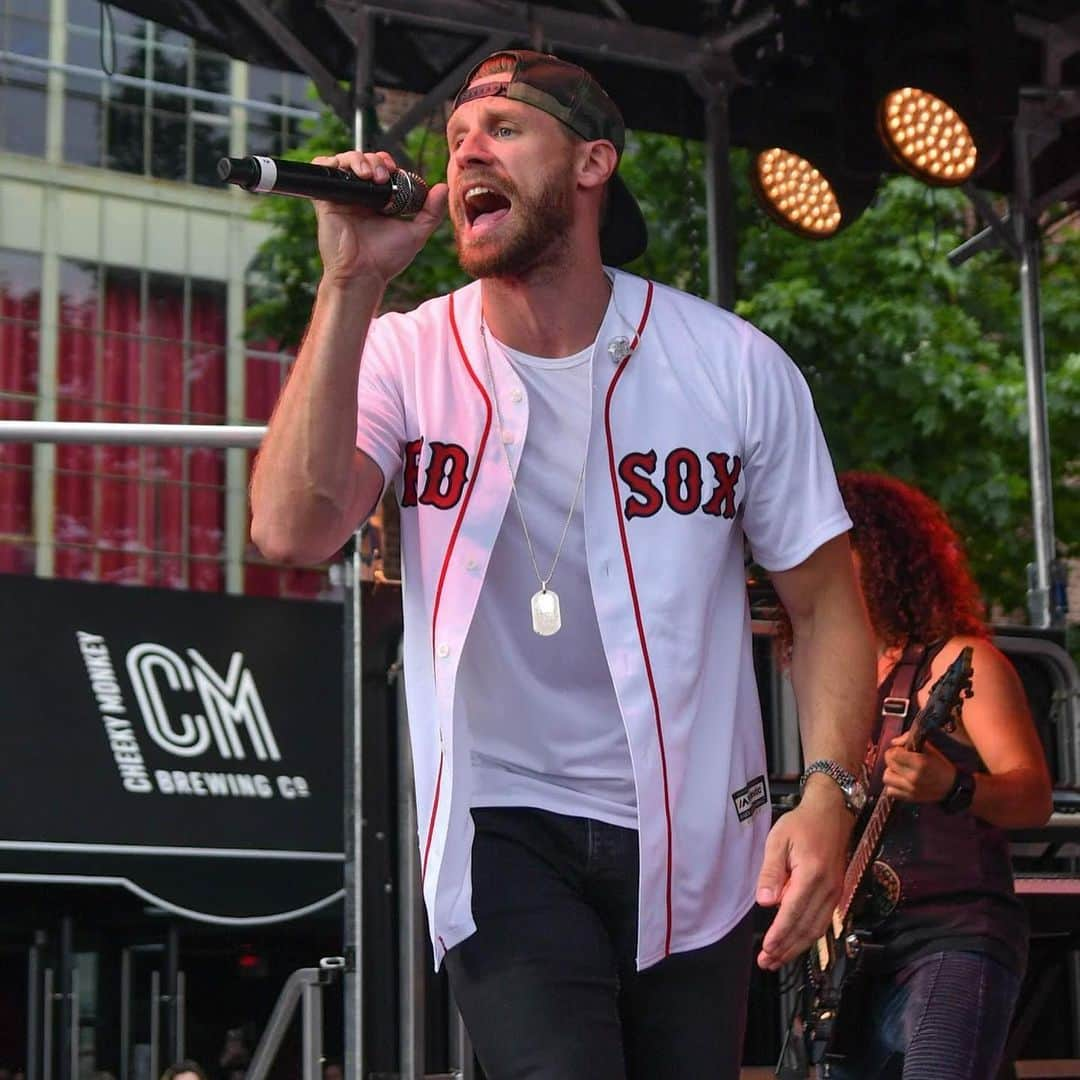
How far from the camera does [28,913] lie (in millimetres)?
17344

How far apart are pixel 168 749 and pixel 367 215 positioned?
14.8m

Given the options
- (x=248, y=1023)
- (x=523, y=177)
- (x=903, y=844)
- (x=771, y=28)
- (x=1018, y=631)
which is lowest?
(x=248, y=1023)

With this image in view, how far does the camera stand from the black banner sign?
1642 centimetres

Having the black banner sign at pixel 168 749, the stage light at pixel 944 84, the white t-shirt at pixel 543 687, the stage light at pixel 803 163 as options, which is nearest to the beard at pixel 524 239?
the white t-shirt at pixel 543 687

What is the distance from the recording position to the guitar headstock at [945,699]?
175 inches

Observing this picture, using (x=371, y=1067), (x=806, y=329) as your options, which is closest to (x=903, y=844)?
(x=371, y=1067)

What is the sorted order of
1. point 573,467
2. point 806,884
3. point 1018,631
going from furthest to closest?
point 1018,631
point 573,467
point 806,884

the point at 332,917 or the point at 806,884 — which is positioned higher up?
the point at 806,884

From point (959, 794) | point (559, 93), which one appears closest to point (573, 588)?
point (559, 93)

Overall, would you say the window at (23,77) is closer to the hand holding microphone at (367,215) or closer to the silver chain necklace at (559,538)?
the silver chain necklace at (559,538)

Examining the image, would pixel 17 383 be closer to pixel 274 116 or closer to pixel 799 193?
pixel 274 116

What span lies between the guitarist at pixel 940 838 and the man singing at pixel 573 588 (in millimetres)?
1670

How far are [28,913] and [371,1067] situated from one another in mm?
12904

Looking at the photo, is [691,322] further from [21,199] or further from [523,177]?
[21,199]
